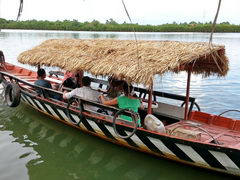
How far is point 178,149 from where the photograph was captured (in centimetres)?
473

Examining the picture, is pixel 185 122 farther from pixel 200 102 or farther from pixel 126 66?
pixel 200 102

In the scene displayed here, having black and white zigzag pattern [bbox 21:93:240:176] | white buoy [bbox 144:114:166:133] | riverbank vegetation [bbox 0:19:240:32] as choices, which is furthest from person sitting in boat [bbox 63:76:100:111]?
riverbank vegetation [bbox 0:19:240:32]

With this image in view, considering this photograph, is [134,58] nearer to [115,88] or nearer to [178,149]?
[115,88]

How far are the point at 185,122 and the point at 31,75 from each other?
22.0 feet

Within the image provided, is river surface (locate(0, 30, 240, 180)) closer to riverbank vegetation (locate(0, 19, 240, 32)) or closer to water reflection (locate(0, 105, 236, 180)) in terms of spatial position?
water reflection (locate(0, 105, 236, 180))

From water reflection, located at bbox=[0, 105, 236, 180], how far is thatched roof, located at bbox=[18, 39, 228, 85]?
165 cm

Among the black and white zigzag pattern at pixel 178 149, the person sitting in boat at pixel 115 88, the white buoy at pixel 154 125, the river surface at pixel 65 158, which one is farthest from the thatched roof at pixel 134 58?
the black and white zigzag pattern at pixel 178 149

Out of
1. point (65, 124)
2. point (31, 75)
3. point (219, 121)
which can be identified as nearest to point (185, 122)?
point (219, 121)

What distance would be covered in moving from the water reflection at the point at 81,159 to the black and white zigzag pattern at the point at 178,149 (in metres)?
0.27

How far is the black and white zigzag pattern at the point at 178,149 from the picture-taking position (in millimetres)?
4258

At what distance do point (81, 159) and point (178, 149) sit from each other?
6.65 ft

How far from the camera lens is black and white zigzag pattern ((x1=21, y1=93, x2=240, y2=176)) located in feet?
14.0

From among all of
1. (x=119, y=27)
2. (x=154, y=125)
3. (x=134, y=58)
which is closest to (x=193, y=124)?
(x=154, y=125)

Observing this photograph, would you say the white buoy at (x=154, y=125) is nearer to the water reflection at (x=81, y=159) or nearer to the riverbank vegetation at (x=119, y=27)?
the water reflection at (x=81, y=159)
